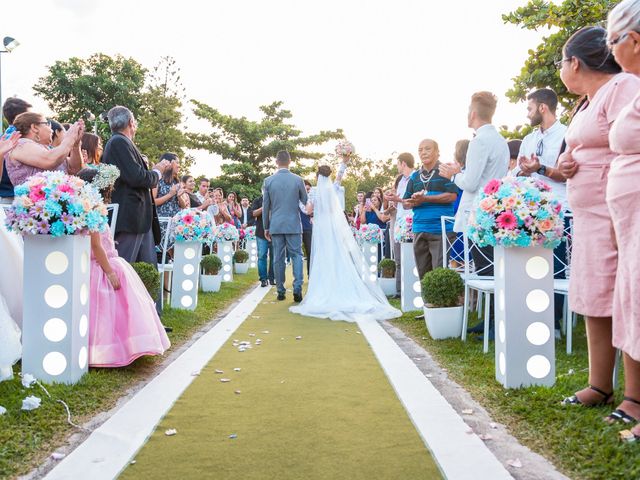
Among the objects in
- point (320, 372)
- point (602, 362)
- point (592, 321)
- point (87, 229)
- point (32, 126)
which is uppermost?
point (32, 126)

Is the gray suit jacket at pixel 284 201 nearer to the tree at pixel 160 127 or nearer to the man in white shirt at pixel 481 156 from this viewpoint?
the man in white shirt at pixel 481 156

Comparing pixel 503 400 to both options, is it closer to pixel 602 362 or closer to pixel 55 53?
pixel 602 362

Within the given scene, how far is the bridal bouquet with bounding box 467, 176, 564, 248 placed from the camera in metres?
3.83

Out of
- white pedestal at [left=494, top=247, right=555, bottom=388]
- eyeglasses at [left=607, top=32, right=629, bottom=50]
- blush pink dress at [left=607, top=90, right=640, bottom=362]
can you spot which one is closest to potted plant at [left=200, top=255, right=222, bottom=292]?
white pedestal at [left=494, top=247, right=555, bottom=388]

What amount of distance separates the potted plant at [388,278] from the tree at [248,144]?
2447cm

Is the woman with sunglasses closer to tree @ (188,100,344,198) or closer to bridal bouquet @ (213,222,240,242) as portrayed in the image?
bridal bouquet @ (213,222,240,242)

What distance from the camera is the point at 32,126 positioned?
4855 mm

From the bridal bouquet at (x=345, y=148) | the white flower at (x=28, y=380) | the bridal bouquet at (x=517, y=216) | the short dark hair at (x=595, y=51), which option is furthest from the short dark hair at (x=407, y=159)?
the white flower at (x=28, y=380)

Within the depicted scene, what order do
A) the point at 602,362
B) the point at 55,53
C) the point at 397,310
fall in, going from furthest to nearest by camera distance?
1. the point at 55,53
2. the point at 397,310
3. the point at 602,362

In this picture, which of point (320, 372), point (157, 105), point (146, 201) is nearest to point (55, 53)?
point (157, 105)

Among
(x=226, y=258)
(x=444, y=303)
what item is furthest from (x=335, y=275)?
(x=226, y=258)

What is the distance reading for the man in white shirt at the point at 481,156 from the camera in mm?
5547

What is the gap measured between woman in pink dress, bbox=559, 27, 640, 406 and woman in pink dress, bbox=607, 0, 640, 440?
318mm

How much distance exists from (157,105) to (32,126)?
3214 cm
